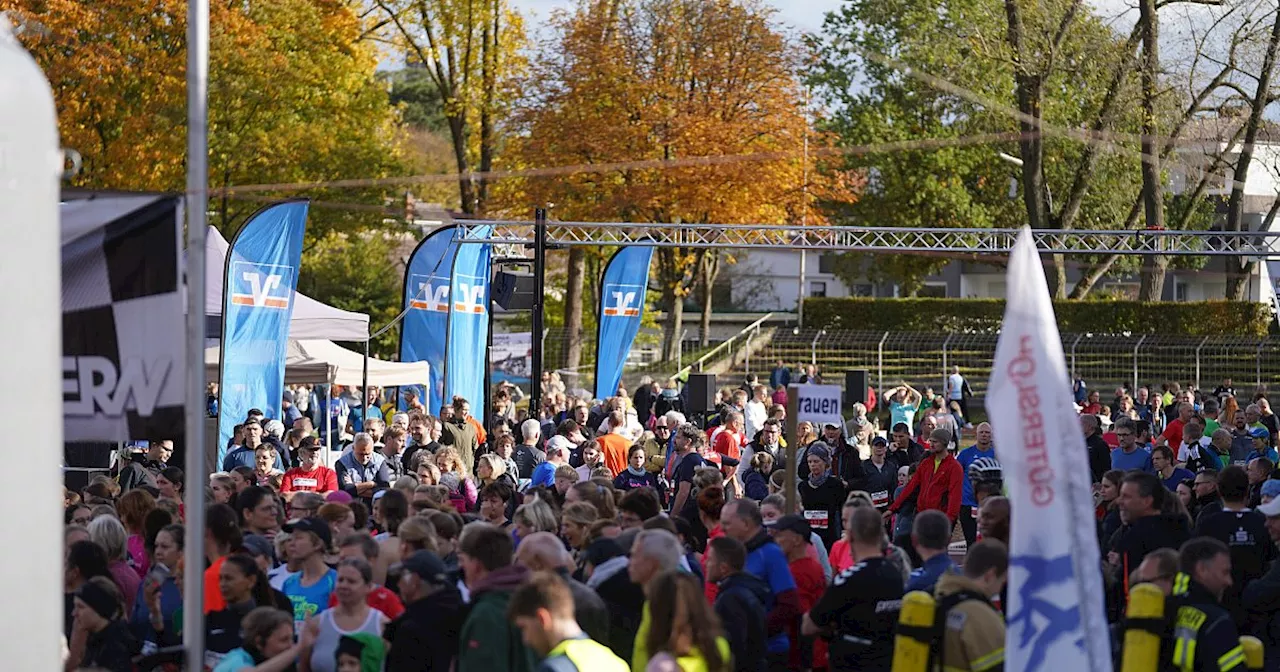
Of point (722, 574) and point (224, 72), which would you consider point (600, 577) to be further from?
point (224, 72)

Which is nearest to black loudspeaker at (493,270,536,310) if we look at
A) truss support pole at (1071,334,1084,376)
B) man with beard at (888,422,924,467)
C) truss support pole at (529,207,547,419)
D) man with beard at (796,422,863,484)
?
truss support pole at (529,207,547,419)

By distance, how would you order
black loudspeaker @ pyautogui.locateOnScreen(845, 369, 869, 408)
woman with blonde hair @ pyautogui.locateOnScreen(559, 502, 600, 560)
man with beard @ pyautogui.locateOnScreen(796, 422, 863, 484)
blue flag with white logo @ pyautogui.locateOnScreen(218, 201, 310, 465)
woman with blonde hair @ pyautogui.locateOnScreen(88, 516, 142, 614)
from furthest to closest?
1. black loudspeaker @ pyautogui.locateOnScreen(845, 369, 869, 408)
2. blue flag with white logo @ pyautogui.locateOnScreen(218, 201, 310, 465)
3. man with beard @ pyautogui.locateOnScreen(796, 422, 863, 484)
4. woman with blonde hair @ pyautogui.locateOnScreen(559, 502, 600, 560)
5. woman with blonde hair @ pyautogui.locateOnScreen(88, 516, 142, 614)

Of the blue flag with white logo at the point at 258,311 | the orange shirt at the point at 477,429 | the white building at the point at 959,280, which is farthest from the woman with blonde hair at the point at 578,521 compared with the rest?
the white building at the point at 959,280

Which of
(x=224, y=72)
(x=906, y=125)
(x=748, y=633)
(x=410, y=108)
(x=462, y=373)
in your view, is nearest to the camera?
(x=748, y=633)

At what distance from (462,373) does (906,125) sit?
32545 millimetres

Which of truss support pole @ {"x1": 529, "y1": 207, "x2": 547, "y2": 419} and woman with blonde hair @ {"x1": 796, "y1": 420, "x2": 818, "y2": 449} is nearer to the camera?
woman with blonde hair @ {"x1": 796, "y1": 420, "x2": 818, "y2": 449}

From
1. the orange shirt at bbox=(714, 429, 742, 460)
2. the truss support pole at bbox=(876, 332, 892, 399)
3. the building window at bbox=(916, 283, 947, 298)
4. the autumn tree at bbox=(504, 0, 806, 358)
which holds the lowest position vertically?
the truss support pole at bbox=(876, 332, 892, 399)

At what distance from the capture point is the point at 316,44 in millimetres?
34875

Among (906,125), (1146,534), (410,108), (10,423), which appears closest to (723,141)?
(906,125)

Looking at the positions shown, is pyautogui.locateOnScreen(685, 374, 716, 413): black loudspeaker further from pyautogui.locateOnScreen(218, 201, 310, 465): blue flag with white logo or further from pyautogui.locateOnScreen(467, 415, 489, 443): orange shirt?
pyautogui.locateOnScreen(218, 201, 310, 465): blue flag with white logo

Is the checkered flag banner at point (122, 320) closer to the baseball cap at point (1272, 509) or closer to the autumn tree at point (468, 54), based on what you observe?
the baseball cap at point (1272, 509)

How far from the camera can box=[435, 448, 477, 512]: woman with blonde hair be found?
41.0 ft

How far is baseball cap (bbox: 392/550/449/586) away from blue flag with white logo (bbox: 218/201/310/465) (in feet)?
32.2

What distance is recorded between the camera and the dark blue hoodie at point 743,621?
271 inches
